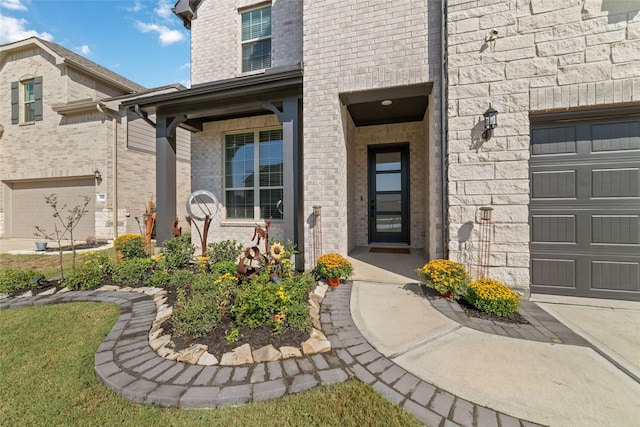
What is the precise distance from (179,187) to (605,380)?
12.1 m

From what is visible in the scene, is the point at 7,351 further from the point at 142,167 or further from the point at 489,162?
the point at 142,167

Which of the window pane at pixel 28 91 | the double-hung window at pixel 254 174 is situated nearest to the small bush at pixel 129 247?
the double-hung window at pixel 254 174

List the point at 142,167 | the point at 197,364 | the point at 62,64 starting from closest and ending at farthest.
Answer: the point at 197,364 < the point at 62,64 < the point at 142,167

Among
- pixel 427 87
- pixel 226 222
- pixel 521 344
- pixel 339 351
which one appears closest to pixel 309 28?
pixel 427 87

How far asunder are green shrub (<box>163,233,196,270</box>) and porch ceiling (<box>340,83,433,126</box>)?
4.09 metres

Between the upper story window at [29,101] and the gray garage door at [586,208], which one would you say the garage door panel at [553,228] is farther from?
the upper story window at [29,101]

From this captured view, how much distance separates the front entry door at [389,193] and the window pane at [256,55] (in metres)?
3.57

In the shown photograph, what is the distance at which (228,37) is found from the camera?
620cm

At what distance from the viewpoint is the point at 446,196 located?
3723mm

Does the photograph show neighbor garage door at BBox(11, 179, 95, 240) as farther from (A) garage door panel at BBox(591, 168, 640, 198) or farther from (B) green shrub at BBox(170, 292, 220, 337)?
(A) garage door panel at BBox(591, 168, 640, 198)

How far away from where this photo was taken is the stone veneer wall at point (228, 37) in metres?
5.74

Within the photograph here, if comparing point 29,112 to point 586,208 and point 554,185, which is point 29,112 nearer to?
point 554,185

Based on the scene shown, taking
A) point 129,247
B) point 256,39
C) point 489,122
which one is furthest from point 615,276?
point 256,39

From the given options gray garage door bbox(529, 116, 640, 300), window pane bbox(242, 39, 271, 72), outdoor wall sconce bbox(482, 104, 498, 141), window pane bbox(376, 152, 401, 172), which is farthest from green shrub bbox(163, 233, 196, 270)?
gray garage door bbox(529, 116, 640, 300)
